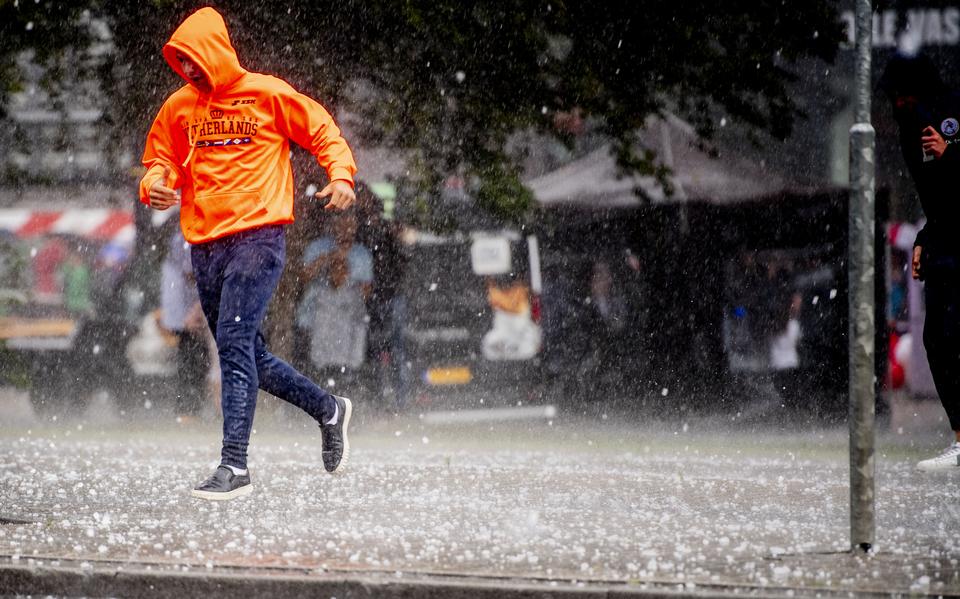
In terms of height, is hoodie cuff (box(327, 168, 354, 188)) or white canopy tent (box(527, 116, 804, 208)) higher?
white canopy tent (box(527, 116, 804, 208))

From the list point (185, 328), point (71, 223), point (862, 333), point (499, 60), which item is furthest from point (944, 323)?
point (71, 223)

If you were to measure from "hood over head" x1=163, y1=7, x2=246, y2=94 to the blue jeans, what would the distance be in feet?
2.10

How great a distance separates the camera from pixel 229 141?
598cm

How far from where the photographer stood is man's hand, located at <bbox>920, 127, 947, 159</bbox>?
6695 millimetres

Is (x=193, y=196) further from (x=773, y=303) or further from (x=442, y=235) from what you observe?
(x=773, y=303)

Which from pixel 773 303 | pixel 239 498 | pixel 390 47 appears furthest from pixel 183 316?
pixel 239 498

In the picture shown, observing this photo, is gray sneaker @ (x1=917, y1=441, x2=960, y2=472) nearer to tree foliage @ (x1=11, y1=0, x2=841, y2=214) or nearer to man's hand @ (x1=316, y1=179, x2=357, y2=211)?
man's hand @ (x1=316, y1=179, x2=357, y2=211)

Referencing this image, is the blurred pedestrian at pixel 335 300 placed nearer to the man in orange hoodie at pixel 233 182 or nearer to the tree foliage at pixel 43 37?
the tree foliage at pixel 43 37

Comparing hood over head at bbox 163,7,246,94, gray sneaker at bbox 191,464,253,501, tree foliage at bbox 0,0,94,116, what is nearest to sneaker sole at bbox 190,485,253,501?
gray sneaker at bbox 191,464,253,501

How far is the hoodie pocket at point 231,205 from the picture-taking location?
19.5 ft

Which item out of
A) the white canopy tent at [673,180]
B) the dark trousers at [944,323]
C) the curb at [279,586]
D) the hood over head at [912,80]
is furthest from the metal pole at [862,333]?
the white canopy tent at [673,180]

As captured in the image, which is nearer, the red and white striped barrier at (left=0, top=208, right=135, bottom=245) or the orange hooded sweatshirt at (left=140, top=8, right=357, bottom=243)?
the orange hooded sweatshirt at (left=140, top=8, right=357, bottom=243)

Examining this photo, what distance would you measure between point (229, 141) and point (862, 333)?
106 inches

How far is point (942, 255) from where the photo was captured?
22.3ft
